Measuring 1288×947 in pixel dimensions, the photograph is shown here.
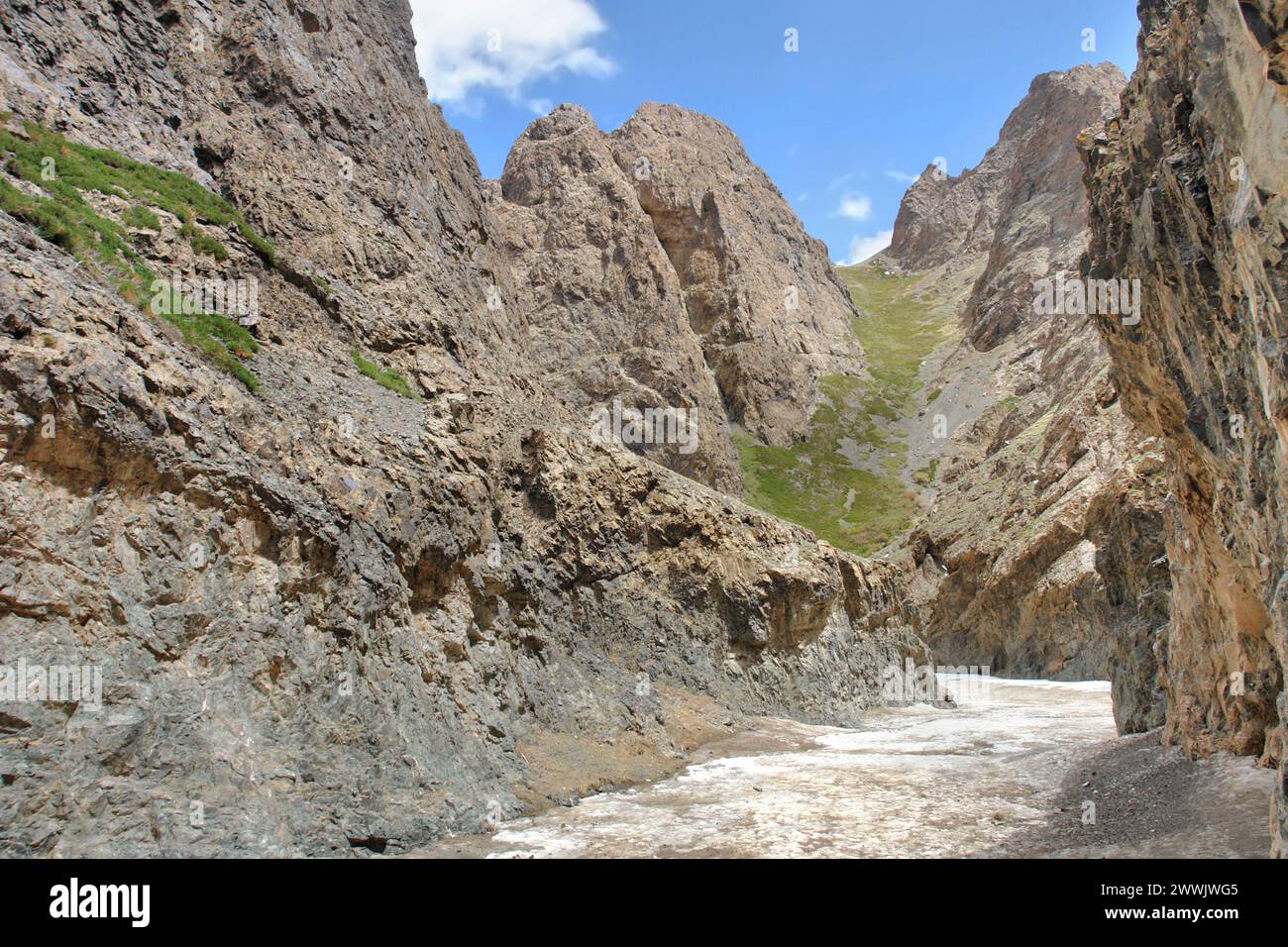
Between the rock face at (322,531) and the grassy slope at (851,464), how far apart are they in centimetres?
4745

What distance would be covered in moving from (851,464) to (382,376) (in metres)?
84.4

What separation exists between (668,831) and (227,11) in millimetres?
31468

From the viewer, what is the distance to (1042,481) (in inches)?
2259

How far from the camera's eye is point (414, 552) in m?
17.1

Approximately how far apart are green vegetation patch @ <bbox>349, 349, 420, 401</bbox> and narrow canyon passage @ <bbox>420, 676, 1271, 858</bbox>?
1130 cm

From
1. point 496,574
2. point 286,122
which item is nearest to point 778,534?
point 496,574

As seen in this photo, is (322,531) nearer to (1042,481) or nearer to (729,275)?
(1042,481)

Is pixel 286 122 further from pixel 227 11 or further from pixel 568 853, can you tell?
pixel 568 853

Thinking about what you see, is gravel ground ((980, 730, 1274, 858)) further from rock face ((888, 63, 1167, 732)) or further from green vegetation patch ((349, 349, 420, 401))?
green vegetation patch ((349, 349, 420, 401))

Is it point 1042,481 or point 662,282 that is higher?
point 662,282

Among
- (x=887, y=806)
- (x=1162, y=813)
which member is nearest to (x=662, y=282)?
Answer: (x=887, y=806)

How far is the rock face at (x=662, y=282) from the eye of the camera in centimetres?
7700

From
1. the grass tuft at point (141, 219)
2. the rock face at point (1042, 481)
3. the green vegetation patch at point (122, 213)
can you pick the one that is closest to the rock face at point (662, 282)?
the rock face at point (1042, 481)

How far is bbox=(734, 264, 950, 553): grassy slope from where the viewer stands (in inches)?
3322
